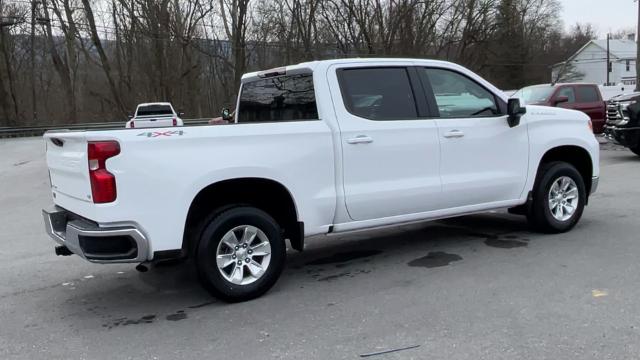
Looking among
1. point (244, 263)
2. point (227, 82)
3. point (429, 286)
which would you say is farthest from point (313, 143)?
point (227, 82)

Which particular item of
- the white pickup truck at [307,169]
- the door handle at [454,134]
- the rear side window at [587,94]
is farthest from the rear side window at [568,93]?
the door handle at [454,134]

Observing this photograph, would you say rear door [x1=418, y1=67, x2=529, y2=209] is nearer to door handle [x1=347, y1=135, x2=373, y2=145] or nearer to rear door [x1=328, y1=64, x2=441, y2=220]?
rear door [x1=328, y1=64, x2=441, y2=220]

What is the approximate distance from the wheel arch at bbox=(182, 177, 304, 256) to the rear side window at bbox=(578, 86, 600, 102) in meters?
14.4

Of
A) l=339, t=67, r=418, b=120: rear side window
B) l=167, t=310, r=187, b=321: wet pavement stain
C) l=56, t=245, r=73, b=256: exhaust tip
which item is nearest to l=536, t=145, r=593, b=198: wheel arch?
l=339, t=67, r=418, b=120: rear side window

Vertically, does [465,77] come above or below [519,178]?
above

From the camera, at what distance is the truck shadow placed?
15.7 ft

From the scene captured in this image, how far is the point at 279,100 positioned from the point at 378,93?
3.25 ft

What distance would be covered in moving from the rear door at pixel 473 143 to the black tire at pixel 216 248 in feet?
6.07

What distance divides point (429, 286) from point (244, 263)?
1592 millimetres

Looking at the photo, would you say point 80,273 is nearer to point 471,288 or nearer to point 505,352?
point 471,288

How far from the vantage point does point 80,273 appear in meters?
5.95

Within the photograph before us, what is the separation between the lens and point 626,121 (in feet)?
43.5

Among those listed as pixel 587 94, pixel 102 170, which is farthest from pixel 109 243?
pixel 587 94

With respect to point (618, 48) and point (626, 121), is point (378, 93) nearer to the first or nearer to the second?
point (626, 121)
